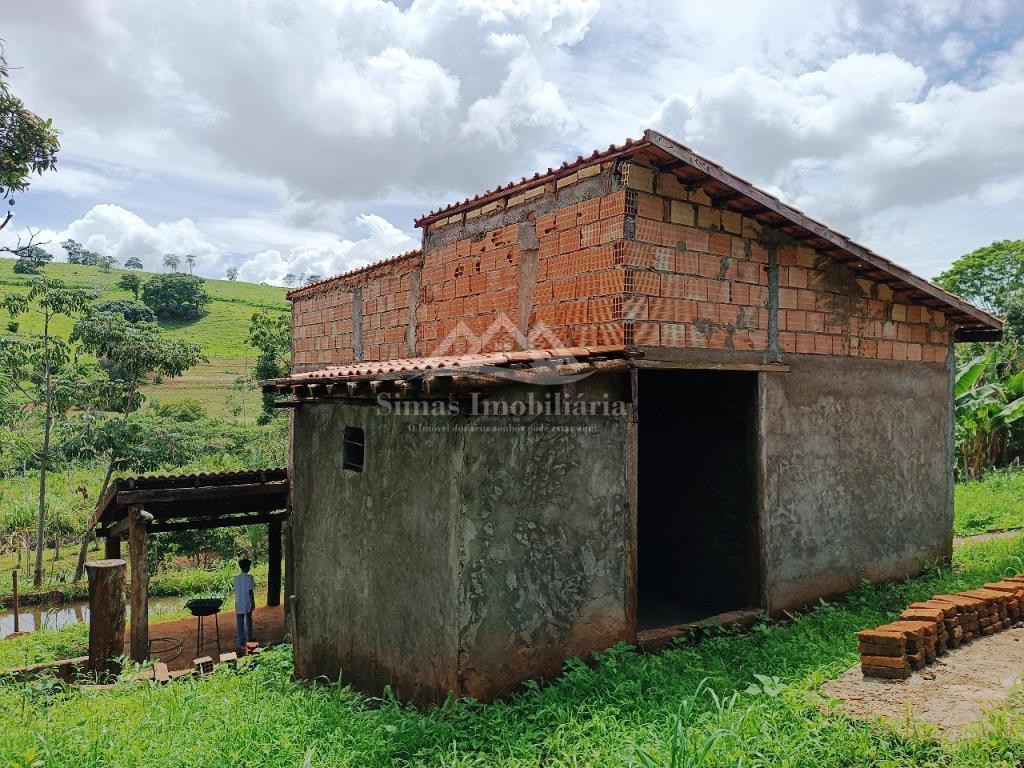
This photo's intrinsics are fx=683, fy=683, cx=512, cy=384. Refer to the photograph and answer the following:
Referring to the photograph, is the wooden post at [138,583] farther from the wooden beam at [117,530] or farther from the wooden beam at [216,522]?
the wooden beam at [216,522]

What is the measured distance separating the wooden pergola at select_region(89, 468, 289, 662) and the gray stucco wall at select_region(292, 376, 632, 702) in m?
5.13

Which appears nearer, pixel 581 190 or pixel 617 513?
pixel 617 513

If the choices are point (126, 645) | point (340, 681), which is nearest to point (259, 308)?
point (126, 645)

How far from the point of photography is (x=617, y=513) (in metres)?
5.67

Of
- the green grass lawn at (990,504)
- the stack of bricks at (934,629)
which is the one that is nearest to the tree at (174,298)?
the green grass lawn at (990,504)

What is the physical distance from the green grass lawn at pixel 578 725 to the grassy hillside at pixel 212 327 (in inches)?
1277

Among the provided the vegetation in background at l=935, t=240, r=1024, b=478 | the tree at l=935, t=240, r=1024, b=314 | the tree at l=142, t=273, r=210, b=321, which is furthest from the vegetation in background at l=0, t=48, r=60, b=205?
the tree at l=142, t=273, r=210, b=321

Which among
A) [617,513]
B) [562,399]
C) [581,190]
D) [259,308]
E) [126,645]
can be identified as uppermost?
[259,308]

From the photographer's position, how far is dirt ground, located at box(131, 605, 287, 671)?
35.3 feet

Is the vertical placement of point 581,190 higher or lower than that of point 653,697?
higher

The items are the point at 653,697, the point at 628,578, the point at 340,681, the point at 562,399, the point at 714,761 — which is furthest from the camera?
the point at 340,681

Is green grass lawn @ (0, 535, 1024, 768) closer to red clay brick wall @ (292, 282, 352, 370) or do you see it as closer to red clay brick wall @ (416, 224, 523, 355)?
red clay brick wall @ (416, 224, 523, 355)

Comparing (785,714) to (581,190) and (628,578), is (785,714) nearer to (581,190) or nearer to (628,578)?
(628,578)

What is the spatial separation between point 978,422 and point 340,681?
631 inches
